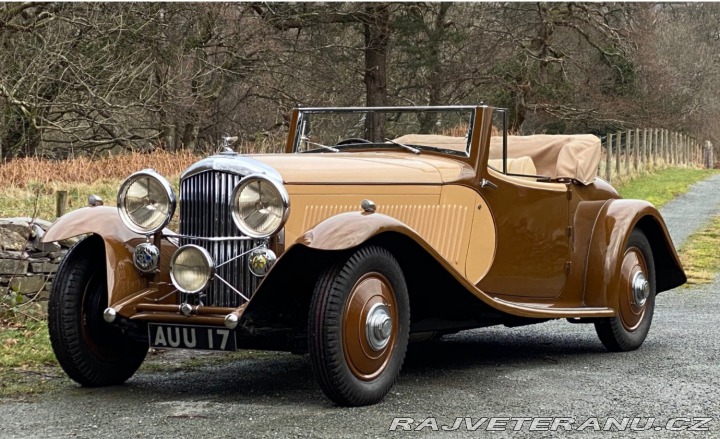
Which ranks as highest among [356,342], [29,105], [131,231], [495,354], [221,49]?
[221,49]

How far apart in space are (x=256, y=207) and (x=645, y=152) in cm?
2256

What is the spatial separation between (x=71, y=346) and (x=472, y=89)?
18.0 metres

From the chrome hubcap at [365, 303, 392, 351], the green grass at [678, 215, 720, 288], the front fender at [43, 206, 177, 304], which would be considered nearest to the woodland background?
the green grass at [678, 215, 720, 288]

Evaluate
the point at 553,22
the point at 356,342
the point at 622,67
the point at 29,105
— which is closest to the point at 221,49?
the point at 29,105

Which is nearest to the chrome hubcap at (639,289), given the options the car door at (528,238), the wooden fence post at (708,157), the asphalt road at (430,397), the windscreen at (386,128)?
the asphalt road at (430,397)

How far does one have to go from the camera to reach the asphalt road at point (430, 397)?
436cm

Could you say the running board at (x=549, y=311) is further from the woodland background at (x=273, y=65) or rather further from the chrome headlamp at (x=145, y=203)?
the woodland background at (x=273, y=65)

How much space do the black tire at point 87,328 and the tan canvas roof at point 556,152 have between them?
7.03ft

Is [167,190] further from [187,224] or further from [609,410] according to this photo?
[609,410]

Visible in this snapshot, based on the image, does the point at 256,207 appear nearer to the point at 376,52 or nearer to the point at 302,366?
the point at 302,366

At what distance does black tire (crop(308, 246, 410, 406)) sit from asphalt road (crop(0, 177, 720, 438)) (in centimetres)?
12

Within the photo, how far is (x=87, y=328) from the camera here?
5.37 metres

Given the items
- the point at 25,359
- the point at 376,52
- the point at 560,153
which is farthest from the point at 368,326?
the point at 376,52

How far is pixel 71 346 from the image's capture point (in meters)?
5.25
